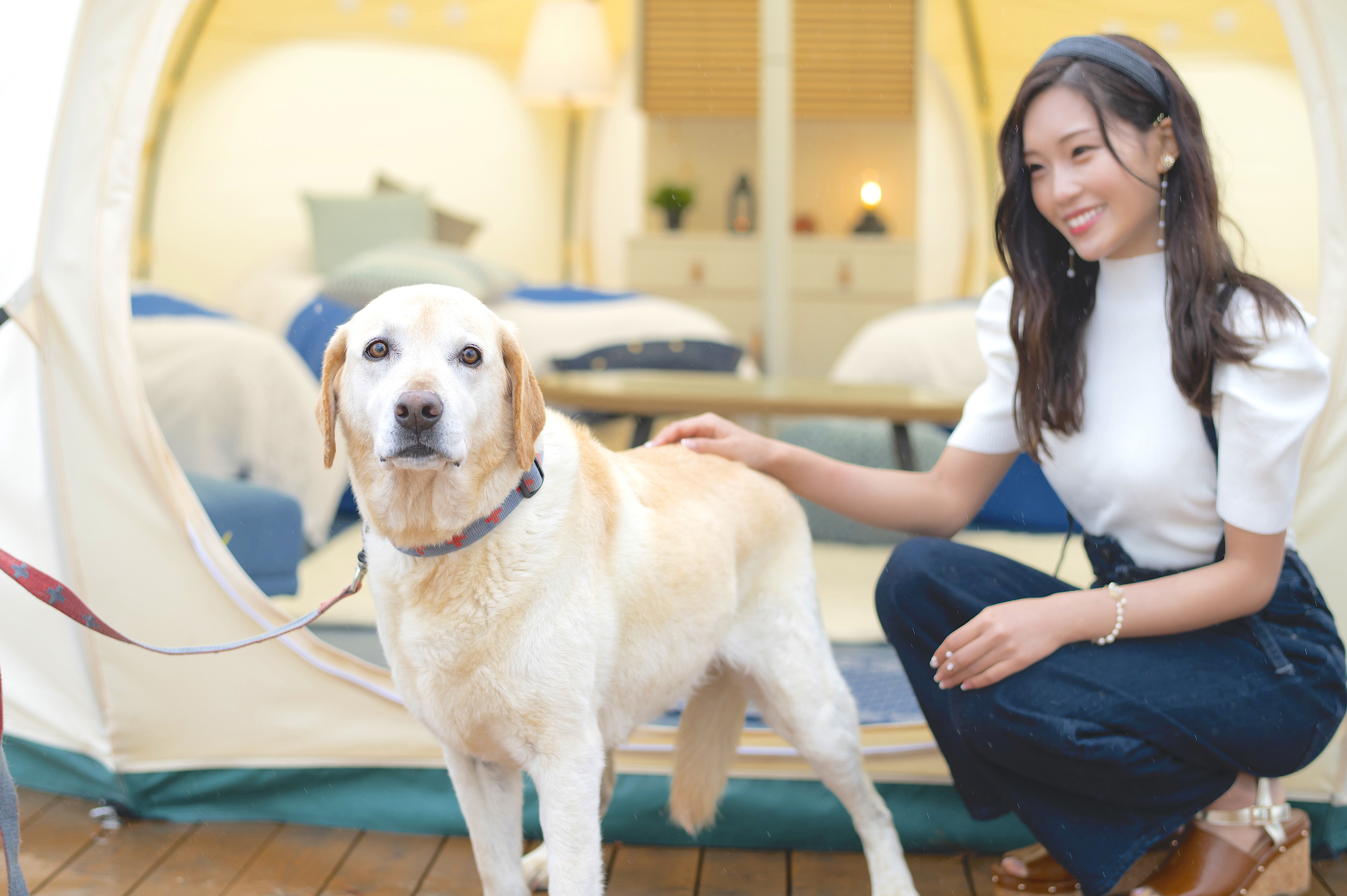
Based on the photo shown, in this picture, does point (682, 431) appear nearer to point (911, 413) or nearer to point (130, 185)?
point (130, 185)

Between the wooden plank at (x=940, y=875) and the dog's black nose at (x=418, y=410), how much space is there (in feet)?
3.53

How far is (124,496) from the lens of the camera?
1.69 m

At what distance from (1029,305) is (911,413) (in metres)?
1.26

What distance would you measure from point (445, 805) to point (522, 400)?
0.98 meters

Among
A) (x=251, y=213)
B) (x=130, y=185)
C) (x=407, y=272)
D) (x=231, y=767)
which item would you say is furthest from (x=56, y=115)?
(x=251, y=213)

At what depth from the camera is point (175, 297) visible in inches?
124

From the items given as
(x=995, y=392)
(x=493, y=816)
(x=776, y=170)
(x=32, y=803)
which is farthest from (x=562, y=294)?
(x=493, y=816)

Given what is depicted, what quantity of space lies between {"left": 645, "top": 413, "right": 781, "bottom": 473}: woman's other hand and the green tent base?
576 mm

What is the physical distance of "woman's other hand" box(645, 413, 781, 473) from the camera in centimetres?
145

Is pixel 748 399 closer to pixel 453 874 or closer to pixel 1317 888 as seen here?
pixel 453 874

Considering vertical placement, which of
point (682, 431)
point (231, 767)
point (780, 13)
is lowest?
point (231, 767)

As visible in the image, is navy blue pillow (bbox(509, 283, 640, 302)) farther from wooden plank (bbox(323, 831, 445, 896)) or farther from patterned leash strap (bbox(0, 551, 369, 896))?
patterned leash strap (bbox(0, 551, 369, 896))

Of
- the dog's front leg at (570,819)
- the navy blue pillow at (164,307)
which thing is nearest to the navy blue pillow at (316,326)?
the navy blue pillow at (164,307)

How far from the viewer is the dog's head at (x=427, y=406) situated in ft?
3.17
